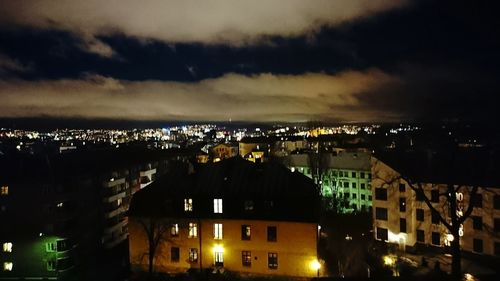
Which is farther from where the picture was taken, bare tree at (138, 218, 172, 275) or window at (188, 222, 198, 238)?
window at (188, 222, 198, 238)

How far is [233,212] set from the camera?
1283 inches

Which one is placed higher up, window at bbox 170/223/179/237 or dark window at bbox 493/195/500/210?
dark window at bbox 493/195/500/210

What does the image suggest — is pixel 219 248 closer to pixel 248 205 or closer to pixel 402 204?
pixel 248 205

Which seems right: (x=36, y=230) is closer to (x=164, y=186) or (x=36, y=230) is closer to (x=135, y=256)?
(x=135, y=256)

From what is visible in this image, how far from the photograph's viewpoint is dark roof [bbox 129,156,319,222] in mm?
31641

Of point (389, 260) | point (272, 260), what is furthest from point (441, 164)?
point (272, 260)

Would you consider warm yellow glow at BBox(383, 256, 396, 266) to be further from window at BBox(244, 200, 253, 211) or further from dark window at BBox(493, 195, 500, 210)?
window at BBox(244, 200, 253, 211)

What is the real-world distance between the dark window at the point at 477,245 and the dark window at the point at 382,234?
906 cm

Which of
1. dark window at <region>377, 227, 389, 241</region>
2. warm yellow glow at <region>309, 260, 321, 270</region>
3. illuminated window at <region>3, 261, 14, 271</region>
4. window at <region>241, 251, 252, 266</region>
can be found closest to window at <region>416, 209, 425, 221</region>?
dark window at <region>377, 227, 389, 241</region>

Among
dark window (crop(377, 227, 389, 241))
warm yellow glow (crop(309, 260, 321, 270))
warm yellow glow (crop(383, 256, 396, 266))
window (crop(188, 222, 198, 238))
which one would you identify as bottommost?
warm yellow glow (crop(383, 256, 396, 266))

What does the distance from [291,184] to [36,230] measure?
90.8ft

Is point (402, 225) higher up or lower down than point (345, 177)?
lower down

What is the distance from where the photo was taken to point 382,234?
1754 inches

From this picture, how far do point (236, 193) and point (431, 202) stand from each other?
2229cm
